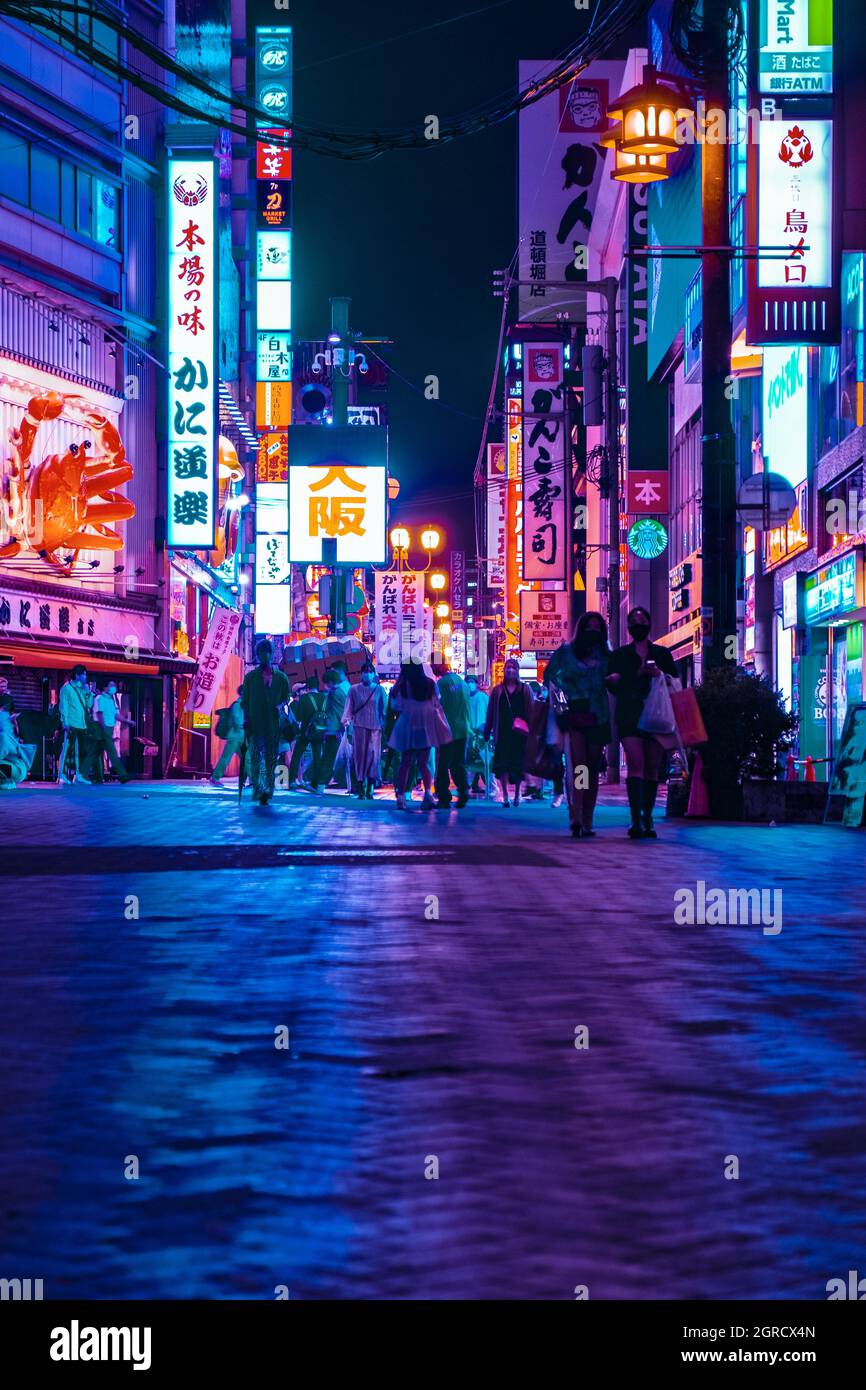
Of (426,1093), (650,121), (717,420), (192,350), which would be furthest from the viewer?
(192,350)

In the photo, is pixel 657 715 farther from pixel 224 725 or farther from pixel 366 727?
pixel 224 725

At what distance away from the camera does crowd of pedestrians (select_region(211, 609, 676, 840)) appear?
14.8m

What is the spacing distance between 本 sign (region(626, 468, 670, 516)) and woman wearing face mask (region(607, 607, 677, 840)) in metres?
30.9

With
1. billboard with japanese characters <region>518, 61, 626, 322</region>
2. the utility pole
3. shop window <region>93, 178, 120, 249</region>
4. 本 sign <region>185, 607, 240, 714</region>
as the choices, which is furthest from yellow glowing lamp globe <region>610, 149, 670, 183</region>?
billboard with japanese characters <region>518, 61, 626, 322</region>

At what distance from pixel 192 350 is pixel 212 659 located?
26.3 ft

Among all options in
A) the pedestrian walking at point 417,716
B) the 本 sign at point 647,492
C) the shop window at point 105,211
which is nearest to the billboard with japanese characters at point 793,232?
the pedestrian walking at point 417,716

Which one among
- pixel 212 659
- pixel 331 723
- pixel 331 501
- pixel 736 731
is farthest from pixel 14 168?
pixel 736 731

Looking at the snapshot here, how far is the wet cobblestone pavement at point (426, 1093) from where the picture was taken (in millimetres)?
3469

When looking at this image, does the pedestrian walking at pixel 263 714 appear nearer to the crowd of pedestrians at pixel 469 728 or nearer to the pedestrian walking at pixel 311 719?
the crowd of pedestrians at pixel 469 728

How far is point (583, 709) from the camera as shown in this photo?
48.9 ft

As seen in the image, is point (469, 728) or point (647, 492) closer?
point (469, 728)

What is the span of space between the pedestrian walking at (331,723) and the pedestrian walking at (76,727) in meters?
3.85

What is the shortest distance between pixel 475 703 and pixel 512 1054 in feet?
74.0

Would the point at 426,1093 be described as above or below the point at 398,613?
below
